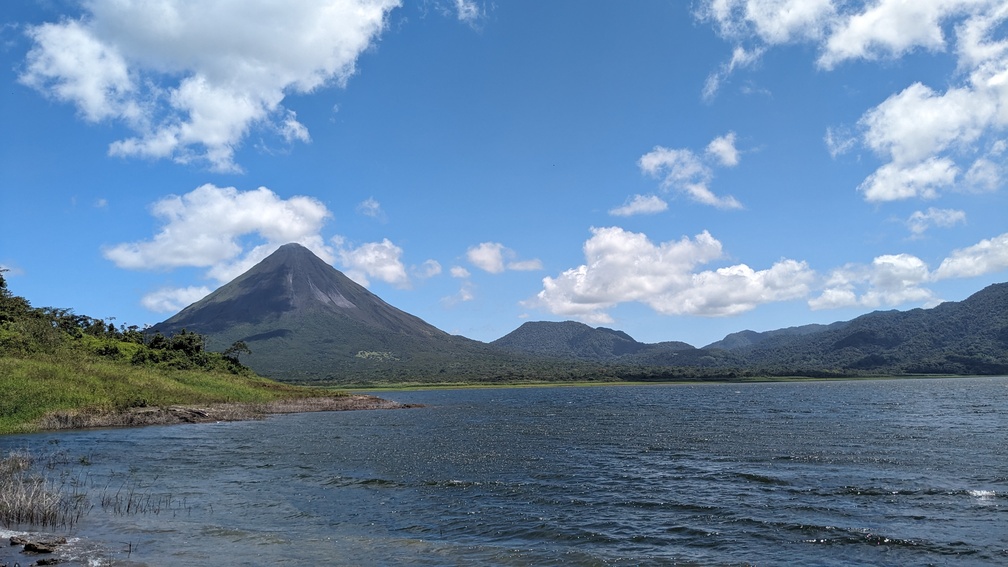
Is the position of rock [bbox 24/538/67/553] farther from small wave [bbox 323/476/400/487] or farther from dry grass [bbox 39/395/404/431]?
dry grass [bbox 39/395/404/431]

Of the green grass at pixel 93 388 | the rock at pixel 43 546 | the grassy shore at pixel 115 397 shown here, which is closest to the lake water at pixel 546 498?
the rock at pixel 43 546

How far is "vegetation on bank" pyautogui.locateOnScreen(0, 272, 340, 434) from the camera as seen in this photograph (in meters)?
53.9

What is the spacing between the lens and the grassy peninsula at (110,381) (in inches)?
2128

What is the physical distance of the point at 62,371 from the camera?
6116cm

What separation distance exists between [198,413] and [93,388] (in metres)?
10.4

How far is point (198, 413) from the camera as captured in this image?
6712 cm

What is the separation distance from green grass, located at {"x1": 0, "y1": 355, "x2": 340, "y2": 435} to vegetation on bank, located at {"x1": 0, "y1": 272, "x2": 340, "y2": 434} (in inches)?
2.9

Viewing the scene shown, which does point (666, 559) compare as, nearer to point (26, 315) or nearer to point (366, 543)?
point (366, 543)

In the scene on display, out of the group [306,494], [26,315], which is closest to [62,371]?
[26,315]

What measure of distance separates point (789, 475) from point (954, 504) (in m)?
7.97

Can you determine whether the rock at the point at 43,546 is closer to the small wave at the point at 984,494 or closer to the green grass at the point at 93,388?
the small wave at the point at 984,494

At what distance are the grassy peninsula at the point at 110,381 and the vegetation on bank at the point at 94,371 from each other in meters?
0.11

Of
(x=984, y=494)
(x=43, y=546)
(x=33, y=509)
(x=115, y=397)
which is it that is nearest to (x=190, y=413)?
(x=115, y=397)

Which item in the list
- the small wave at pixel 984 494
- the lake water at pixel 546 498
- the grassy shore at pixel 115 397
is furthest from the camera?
the grassy shore at pixel 115 397
